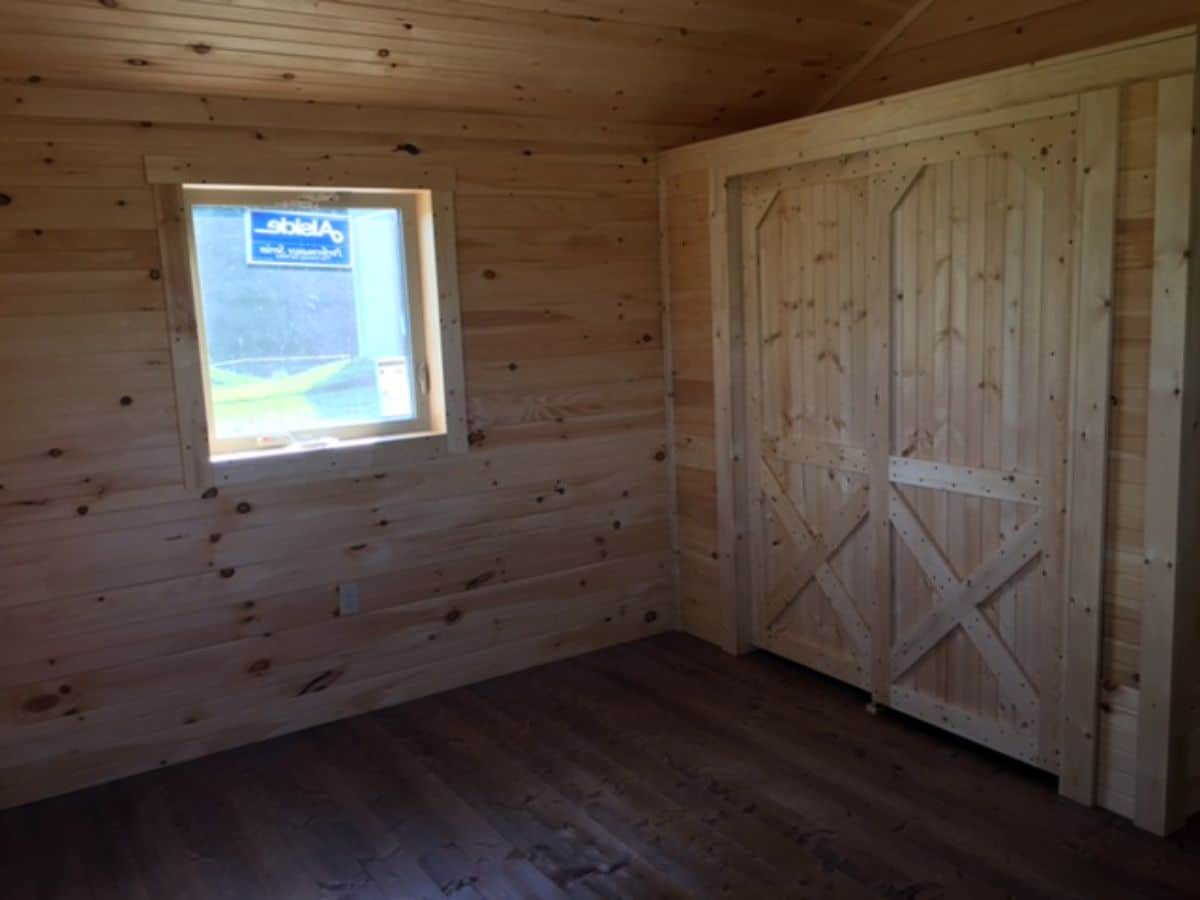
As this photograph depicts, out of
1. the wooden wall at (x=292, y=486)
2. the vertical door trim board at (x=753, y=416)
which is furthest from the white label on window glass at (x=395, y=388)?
the vertical door trim board at (x=753, y=416)

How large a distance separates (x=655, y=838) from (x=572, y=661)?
141 centimetres

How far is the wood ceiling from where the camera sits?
9.41ft

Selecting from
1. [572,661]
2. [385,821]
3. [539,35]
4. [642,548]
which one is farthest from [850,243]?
[385,821]

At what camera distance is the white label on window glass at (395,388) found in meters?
3.81

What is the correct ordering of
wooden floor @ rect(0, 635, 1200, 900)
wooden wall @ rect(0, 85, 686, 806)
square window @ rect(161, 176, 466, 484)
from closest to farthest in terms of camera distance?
1. wooden floor @ rect(0, 635, 1200, 900)
2. wooden wall @ rect(0, 85, 686, 806)
3. square window @ rect(161, 176, 466, 484)

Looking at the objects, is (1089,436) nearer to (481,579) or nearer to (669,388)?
(669,388)

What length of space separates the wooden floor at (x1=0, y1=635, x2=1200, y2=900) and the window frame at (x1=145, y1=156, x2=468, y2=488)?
972 mm

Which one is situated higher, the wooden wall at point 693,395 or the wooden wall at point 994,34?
the wooden wall at point 994,34

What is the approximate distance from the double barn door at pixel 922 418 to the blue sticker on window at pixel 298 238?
1521mm

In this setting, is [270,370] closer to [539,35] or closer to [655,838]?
[539,35]

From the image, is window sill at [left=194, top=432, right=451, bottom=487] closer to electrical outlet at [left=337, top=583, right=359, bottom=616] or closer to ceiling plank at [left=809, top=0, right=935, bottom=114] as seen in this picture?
electrical outlet at [left=337, top=583, right=359, bottom=616]

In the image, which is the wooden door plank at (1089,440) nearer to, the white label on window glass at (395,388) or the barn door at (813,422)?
the barn door at (813,422)

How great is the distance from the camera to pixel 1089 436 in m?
2.77

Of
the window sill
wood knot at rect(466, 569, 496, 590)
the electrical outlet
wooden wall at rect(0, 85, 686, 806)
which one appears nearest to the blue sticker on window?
wooden wall at rect(0, 85, 686, 806)
